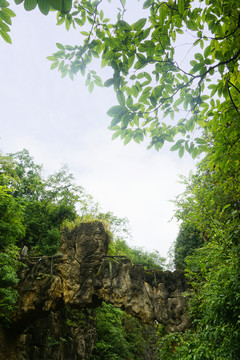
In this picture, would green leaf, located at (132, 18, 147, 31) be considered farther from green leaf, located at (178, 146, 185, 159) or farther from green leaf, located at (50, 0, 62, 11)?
green leaf, located at (178, 146, 185, 159)

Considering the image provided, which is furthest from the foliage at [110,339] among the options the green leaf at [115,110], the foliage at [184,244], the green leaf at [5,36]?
the green leaf at [5,36]

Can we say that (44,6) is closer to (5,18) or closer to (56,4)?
(56,4)

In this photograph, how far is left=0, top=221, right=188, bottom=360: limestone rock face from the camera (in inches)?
263

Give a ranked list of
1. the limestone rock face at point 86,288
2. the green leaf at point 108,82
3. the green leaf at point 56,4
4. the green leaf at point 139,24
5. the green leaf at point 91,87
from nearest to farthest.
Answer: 1. the green leaf at point 56,4
2. the green leaf at point 139,24
3. the green leaf at point 108,82
4. the green leaf at point 91,87
5. the limestone rock face at point 86,288

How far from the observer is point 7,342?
754 cm

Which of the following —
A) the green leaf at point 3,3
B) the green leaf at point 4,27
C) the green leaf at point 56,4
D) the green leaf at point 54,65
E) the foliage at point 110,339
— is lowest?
the foliage at point 110,339

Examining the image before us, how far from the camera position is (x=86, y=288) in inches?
280

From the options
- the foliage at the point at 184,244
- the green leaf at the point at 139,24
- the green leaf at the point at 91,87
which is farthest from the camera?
the foliage at the point at 184,244

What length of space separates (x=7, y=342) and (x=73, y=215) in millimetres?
6012

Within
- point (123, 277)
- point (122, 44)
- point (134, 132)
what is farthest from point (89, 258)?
point (122, 44)

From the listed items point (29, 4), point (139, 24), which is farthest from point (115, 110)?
point (29, 4)

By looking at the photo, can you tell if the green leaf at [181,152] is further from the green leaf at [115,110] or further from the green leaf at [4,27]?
the green leaf at [4,27]

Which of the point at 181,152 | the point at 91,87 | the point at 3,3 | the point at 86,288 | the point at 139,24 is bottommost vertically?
the point at 86,288

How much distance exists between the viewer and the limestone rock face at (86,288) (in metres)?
6.67
